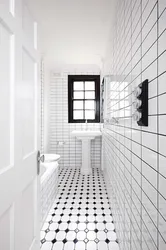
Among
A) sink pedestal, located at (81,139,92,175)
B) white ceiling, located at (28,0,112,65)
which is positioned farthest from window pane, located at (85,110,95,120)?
white ceiling, located at (28,0,112,65)

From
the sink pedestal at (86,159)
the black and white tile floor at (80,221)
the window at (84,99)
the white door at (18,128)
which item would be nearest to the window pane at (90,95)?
the window at (84,99)

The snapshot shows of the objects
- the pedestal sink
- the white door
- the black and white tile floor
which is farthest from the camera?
the pedestal sink

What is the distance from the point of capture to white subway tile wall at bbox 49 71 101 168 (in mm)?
3938

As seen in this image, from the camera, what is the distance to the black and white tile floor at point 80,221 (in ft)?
5.04

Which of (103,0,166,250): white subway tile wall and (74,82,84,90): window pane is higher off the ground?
(74,82,84,90): window pane

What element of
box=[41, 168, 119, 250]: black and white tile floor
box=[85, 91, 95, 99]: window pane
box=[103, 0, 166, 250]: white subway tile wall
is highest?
box=[85, 91, 95, 99]: window pane

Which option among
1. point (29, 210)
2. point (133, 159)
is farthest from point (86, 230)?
point (133, 159)

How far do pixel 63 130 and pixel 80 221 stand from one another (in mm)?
2392

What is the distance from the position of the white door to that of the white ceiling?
0.85 m

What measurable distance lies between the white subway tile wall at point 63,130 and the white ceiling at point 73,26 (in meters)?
0.86

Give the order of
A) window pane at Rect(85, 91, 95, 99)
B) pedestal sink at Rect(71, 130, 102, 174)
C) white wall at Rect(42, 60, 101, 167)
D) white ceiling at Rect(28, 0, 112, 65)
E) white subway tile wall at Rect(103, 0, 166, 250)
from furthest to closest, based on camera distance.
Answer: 1. window pane at Rect(85, 91, 95, 99)
2. white wall at Rect(42, 60, 101, 167)
3. pedestal sink at Rect(71, 130, 102, 174)
4. white ceiling at Rect(28, 0, 112, 65)
5. white subway tile wall at Rect(103, 0, 166, 250)

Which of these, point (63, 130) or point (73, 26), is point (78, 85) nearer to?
point (63, 130)

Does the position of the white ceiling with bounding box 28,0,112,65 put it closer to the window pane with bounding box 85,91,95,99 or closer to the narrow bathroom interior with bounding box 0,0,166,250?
the narrow bathroom interior with bounding box 0,0,166,250

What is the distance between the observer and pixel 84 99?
4.02 metres
